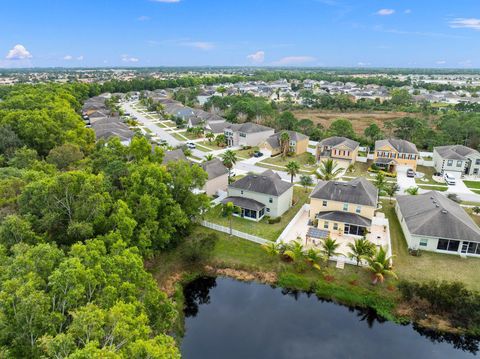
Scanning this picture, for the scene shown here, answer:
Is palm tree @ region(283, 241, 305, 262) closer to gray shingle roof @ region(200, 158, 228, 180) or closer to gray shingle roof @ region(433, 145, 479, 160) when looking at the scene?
gray shingle roof @ region(200, 158, 228, 180)

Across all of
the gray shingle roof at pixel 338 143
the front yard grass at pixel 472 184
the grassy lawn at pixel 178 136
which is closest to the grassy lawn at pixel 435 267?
the front yard grass at pixel 472 184

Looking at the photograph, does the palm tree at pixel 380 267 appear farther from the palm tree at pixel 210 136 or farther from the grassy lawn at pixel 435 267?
the palm tree at pixel 210 136

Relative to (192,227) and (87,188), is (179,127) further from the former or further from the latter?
(87,188)

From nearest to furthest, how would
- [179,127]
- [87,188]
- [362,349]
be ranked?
[362,349]
[87,188]
[179,127]

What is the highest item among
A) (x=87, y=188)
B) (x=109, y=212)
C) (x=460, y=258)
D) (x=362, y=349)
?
(x=87, y=188)

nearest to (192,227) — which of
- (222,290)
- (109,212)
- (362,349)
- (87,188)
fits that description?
(222,290)

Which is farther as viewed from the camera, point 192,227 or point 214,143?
point 214,143
